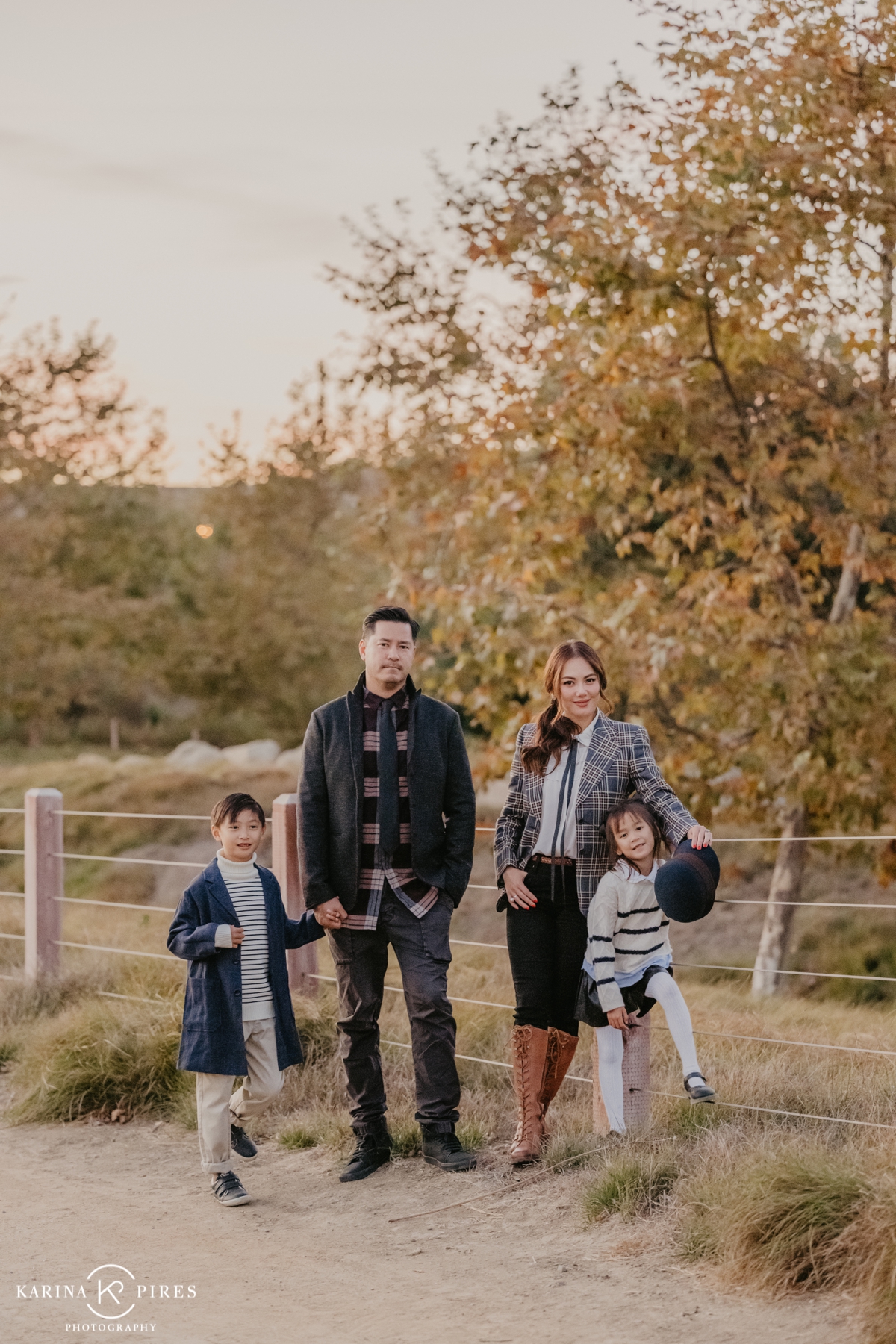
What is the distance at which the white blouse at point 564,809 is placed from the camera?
5.02 metres

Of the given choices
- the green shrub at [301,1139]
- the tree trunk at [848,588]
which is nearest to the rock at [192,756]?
the tree trunk at [848,588]

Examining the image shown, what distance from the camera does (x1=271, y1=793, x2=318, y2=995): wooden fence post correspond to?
6848 mm

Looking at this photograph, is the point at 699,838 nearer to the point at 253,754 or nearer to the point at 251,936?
the point at 251,936

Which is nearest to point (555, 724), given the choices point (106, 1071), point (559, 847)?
point (559, 847)

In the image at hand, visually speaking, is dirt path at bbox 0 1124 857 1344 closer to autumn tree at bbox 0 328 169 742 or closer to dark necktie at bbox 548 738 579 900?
dark necktie at bbox 548 738 579 900

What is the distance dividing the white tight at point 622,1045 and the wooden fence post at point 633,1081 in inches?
1.1

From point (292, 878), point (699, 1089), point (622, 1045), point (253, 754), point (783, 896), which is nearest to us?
point (699, 1089)

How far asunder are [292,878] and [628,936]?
2406 millimetres

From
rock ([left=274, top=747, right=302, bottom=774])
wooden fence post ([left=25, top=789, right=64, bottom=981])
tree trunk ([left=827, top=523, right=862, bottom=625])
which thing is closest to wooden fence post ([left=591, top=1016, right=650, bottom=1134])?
wooden fence post ([left=25, top=789, right=64, bottom=981])

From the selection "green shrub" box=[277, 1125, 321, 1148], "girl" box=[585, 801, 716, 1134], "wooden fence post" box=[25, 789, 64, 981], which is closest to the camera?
"girl" box=[585, 801, 716, 1134]

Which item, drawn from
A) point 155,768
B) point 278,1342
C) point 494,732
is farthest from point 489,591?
point 155,768

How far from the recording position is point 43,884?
8375 millimetres

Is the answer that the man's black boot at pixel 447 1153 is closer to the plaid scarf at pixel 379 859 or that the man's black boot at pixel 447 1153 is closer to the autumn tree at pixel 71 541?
the plaid scarf at pixel 379 859

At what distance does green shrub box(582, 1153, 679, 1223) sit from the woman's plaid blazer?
0.86 metres
